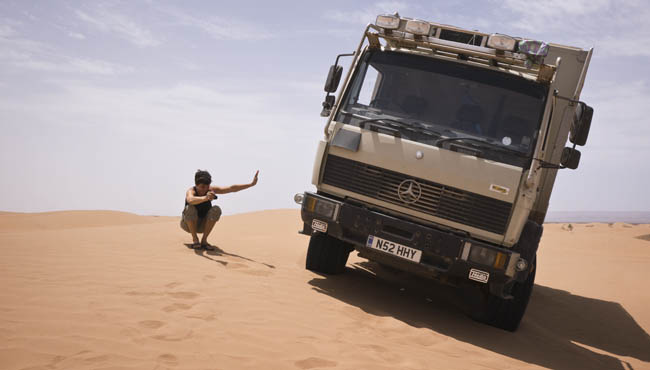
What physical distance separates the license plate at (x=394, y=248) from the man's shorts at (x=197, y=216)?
280 cm

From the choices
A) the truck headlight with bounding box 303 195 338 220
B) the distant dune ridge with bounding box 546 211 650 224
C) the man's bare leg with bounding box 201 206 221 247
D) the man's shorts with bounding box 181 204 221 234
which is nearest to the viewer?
the truck headlight with bounding box 303 195 338 220

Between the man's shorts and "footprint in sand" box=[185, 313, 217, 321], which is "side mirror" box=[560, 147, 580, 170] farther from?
the man's shorts

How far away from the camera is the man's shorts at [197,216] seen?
23.9 feet

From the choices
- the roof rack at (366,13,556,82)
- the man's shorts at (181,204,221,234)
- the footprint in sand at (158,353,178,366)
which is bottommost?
the footprint in sand at (158,353,178,366)

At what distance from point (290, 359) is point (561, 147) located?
4271mm

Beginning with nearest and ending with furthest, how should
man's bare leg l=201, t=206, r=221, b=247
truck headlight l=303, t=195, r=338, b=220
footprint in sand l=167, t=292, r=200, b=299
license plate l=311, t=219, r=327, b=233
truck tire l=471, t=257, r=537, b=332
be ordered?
1. footprint in sand l=167, t=292, r=200, b=299
2. truck headlight l=303, t=195, r=338, b=220
3. license plate l=311, t=219, r=327, b=233
4. truck tire l=471, t=257, r=537, b=332
5. man's bare leg l=201, t=206, r=221, b=247

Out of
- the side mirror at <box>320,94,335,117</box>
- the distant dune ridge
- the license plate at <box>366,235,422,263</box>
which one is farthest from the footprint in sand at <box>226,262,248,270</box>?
the distant dune ridge

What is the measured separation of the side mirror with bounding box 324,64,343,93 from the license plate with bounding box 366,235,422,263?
1996 millimetres

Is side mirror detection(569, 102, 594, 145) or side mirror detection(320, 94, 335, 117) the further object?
side mirror detection(320, 94, 335, 117)

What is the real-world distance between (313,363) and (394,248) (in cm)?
214

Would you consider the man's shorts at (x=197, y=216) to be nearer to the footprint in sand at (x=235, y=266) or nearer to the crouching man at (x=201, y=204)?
the crouching man at (x=201, y=204)

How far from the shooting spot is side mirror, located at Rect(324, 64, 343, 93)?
6.31 metres

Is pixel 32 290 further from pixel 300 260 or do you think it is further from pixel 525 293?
pixel 525 293

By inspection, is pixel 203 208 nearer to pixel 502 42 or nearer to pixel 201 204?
pixel 201 204
